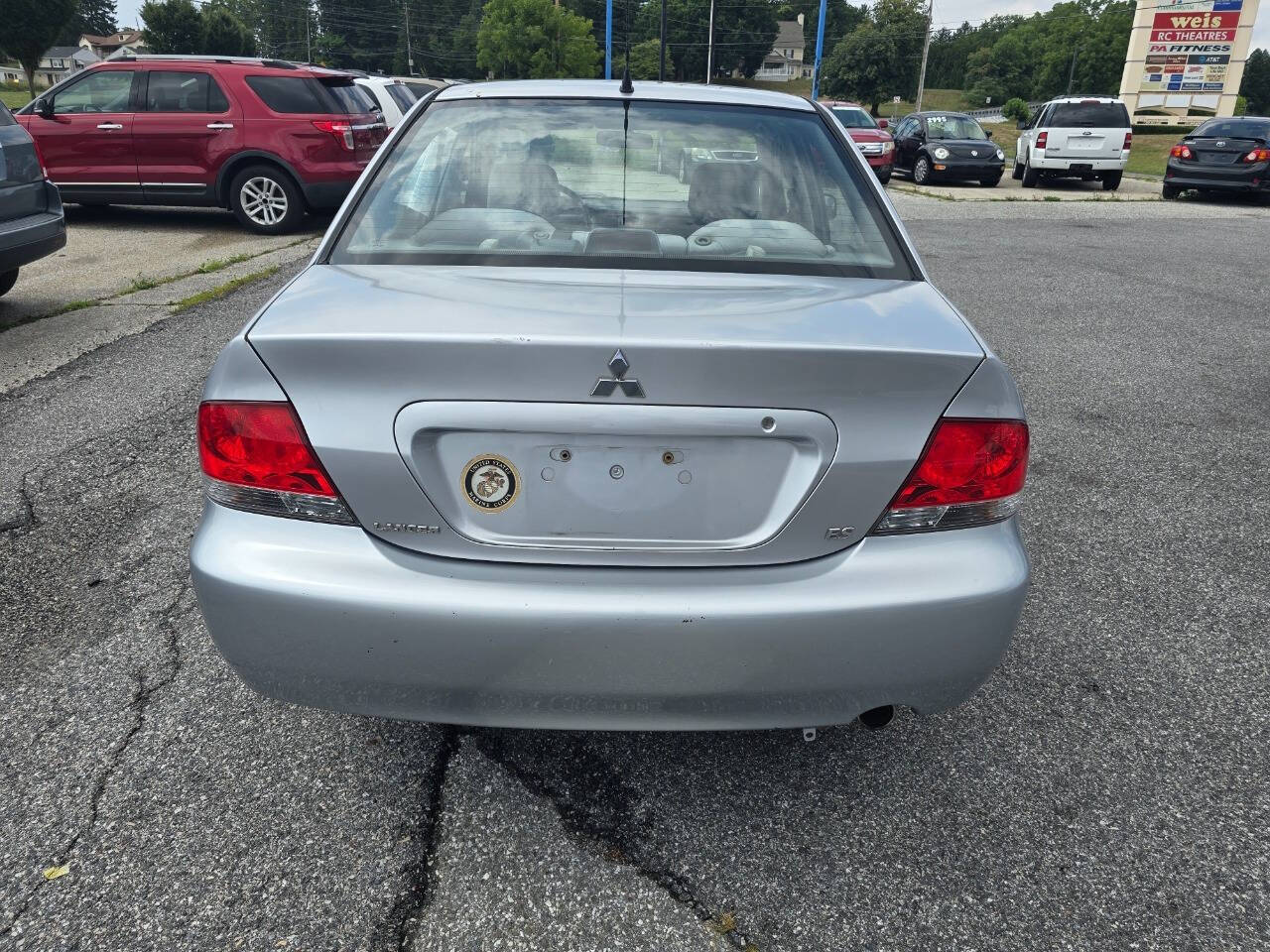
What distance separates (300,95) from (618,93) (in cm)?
891

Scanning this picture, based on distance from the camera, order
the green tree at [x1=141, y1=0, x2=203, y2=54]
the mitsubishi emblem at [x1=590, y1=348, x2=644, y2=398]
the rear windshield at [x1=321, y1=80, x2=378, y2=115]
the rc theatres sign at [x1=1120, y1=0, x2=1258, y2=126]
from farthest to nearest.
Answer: the green tree at [x1=141, y1=0, x2=203, y2=54] → the rc theatres sign at [x1=1120, y1=0, x2=1258, y2=126] → the rear windshield at [x1=321, y1=80, x2=378, y2=115] → the mitsubishi emblem at [x1=590, y1=348, x2=644, y2=398]

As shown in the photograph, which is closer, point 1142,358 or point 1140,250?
point 1142,358

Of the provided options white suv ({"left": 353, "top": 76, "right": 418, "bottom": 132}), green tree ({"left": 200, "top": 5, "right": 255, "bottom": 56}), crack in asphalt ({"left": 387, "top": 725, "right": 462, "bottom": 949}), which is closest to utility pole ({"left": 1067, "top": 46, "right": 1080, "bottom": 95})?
green tree ({"left": 200, "top": 5, "right": 255, "bottom": 56})

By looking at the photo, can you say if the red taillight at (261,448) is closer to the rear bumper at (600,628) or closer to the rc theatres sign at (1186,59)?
the rear bumper at (600,628)

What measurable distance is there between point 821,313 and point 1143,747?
4.92 feet

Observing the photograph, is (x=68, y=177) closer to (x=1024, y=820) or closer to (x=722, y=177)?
(x=722, y=177)

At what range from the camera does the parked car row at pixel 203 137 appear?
33.8 ft

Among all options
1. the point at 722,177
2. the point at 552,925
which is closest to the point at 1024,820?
the point at 552,925

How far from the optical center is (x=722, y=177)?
8.98ft

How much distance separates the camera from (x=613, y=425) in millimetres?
1763

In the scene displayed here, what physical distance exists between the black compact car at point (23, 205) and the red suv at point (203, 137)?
12.9ft

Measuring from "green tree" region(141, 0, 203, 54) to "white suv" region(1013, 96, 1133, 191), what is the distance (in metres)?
57.4

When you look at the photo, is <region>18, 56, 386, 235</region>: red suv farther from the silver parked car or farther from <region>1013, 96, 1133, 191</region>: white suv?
<region>1013, 96, 1133, 191</region>: white suv

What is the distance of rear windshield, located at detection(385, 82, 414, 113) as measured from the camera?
1388 cm
